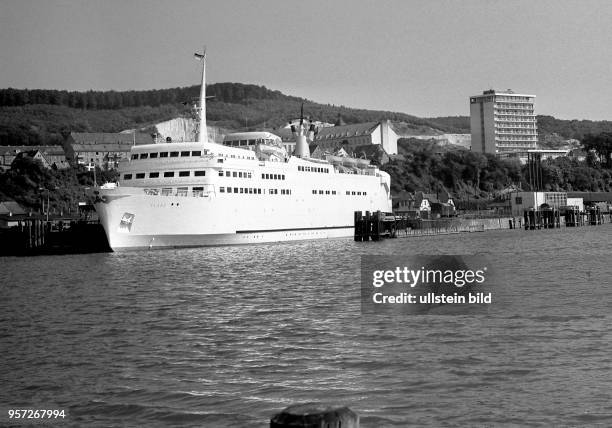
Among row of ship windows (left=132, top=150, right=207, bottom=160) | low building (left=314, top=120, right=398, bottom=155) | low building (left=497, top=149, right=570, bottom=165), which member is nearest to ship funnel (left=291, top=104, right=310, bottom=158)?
row of ship windows (left=132, top=150, right=207, bottom=160)

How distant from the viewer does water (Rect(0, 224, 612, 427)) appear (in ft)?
34.1

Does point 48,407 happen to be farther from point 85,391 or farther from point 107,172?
point 107,172

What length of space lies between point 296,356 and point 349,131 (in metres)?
143

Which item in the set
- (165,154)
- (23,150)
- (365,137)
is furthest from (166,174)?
(365,137)

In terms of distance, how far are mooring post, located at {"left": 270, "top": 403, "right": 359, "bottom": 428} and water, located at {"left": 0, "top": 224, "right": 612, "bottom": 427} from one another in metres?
4.48

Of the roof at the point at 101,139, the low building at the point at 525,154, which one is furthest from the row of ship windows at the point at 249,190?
the low building at the point at 525,154

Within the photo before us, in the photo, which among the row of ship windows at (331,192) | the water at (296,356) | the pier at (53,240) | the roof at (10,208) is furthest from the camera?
the roof at (10,208)

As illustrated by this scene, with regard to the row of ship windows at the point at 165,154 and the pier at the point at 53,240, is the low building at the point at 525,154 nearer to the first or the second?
the row of ship windows at the point at 165,154

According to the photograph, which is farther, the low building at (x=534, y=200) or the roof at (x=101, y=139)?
the roof at (x=101, y=139)

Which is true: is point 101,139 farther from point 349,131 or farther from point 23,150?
point 349,131

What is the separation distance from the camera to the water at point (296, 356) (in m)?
10.4

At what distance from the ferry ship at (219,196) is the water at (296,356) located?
54.6ft

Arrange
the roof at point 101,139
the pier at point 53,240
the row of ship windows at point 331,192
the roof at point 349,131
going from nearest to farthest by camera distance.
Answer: the pier at point 53,240
the row of ship windows at point 331,192
the roof at point 101,139
the roof at point 349,131

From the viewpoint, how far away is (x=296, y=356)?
45.2ft
